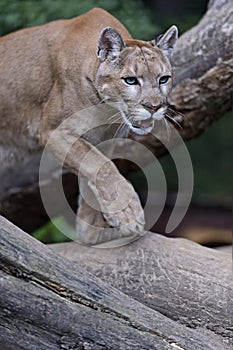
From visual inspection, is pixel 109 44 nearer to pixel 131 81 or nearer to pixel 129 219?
pixel 131 81

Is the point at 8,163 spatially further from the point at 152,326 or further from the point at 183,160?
the point at 152,326

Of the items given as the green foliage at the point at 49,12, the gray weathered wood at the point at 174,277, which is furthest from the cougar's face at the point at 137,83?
the green foliage at the point at 49,12

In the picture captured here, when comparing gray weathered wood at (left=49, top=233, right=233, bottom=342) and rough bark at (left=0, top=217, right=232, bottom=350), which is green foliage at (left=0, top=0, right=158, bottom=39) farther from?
rough bark at (left=0, top=217, right=232, bottom=350)

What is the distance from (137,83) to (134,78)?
17 mm

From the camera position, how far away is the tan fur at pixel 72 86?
82.5 inches

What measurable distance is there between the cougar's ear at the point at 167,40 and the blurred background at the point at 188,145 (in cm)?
112

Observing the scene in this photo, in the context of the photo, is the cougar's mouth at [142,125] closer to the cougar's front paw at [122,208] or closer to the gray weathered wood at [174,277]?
the cougar's front paw at [122,208]

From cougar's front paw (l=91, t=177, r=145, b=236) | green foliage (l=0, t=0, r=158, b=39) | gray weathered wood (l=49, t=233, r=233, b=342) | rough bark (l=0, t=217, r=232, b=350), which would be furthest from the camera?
green foliage (l=0, t=0, r=158, b=39)

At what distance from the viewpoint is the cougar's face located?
6.74 ft

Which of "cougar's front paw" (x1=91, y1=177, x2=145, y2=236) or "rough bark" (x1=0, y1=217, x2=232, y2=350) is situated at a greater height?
"rough bark" (x1=0, y1=217, x2=232, y2=350)

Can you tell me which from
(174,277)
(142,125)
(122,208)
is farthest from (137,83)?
(174,277)

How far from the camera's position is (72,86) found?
7.54ft

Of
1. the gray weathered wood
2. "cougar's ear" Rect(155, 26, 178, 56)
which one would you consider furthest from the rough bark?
"cougar's ear" Rect(155, 26, 178, 56)

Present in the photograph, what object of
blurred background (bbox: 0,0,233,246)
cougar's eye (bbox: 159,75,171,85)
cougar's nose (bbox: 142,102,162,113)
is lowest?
blurred background (bbox: 0,0,233,246)
